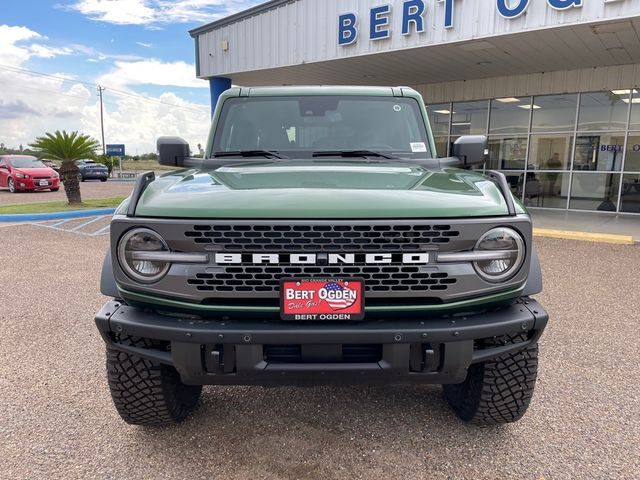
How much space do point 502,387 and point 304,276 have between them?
1256 mm

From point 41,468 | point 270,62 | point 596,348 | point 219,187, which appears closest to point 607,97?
point 270,62

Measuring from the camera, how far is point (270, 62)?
1344cm

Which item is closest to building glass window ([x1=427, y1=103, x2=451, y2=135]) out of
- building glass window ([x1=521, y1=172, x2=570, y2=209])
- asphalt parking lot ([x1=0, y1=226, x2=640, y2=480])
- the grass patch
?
→ building glass window ([x1=521, y1=172, x2=570, y2=209])

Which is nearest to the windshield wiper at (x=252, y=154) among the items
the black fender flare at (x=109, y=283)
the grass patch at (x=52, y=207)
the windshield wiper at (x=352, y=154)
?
the windshield wiper at (x=352, y=154)

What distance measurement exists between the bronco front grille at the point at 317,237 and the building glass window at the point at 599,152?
1298cm

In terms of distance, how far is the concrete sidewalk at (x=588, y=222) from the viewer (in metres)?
9.88

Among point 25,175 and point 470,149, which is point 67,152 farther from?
point 470,149

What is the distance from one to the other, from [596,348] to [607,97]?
11.1 m

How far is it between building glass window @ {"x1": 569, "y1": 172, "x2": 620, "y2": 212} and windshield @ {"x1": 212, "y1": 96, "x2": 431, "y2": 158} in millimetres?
11533

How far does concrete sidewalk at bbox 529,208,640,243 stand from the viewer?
9.88 metres

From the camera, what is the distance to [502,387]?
2.50m

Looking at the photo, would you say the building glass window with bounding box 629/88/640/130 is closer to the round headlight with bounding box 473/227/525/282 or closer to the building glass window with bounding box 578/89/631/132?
the building glass window with bounding box 578/89/631/132

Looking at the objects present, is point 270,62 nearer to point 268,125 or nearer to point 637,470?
point 268,125

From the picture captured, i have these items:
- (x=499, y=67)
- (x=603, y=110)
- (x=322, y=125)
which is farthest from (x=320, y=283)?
(x=603, y=110)
